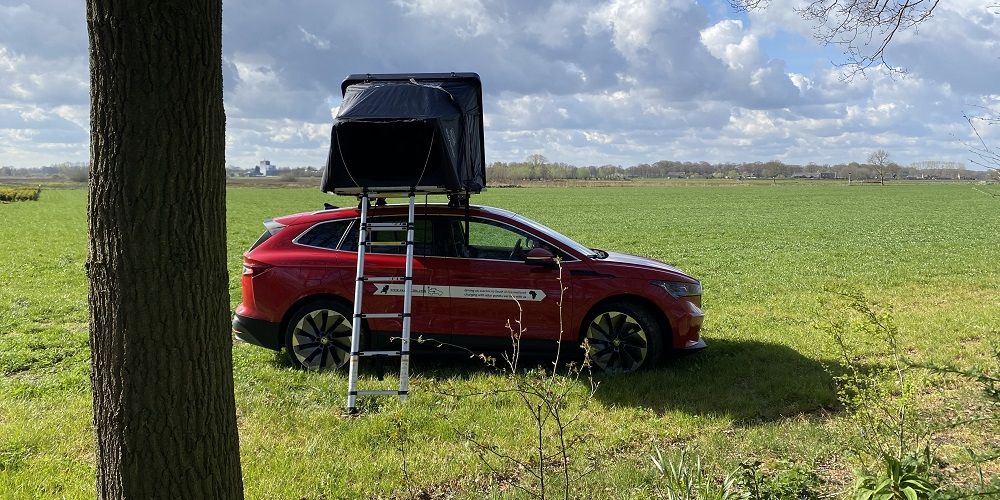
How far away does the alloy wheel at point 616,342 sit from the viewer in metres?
6.45

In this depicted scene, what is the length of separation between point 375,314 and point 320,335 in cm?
66

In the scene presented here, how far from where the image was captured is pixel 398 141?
21.0 ft

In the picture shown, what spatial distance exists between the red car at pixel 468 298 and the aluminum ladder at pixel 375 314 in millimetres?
151

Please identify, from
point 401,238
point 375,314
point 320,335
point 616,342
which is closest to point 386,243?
point 401,238

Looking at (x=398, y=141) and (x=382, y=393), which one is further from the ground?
(x=398, y=141)

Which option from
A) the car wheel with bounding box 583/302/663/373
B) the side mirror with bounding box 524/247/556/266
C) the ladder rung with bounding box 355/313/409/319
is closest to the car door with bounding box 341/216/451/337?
the ladder rung with bounding box 355/313/409/319

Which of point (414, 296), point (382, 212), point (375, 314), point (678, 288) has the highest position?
point (382, 212)

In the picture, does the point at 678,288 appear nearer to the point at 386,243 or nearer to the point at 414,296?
the point at 414,296

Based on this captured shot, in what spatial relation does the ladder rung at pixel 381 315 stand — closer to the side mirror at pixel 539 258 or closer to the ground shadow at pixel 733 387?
the side mirror at pixel 539 258

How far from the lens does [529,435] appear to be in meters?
4.85

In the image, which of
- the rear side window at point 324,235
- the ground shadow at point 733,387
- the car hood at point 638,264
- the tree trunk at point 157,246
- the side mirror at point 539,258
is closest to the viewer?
the tree trunk at point 157,246

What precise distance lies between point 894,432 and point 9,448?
17.8 ft

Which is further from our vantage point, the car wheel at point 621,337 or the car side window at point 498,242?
the car side window at point 498,242

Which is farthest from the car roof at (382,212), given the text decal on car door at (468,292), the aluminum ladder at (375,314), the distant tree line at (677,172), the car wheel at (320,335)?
the distant tree line at (677,172)
